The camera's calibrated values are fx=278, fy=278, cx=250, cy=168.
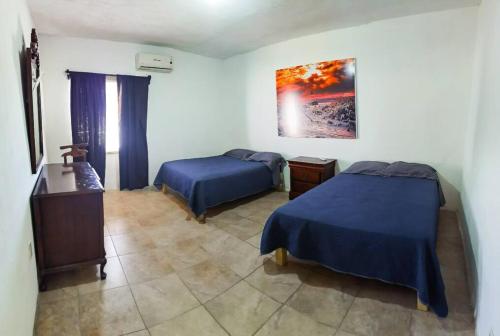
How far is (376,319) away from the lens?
1.74 m

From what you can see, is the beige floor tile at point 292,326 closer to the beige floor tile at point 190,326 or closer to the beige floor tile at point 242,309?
the beige floor tile at point 242,309

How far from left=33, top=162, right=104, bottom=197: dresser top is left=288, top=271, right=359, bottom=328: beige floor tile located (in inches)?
68.6

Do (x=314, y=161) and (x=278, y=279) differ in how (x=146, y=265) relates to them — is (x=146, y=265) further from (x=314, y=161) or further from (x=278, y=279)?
(x=314, y=161)

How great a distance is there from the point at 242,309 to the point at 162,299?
1.91 feet

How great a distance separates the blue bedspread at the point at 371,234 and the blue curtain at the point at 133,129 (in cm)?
324

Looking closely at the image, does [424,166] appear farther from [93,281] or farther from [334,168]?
[93,281]

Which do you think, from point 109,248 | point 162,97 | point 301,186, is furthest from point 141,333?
point 162,97

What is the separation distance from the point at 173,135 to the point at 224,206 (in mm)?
1951

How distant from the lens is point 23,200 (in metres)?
1.74

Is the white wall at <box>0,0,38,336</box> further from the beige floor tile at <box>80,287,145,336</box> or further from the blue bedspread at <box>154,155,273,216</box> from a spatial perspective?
the blue bedspread at <box>154,155,273,216</box>

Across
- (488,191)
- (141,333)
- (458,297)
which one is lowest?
(141,333)

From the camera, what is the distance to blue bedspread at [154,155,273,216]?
346 centimetres

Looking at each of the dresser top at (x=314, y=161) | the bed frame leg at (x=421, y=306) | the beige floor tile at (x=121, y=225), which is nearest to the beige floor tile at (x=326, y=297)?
the bed frame leg at (x=421, y=306)

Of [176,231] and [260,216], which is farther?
[260,216]
